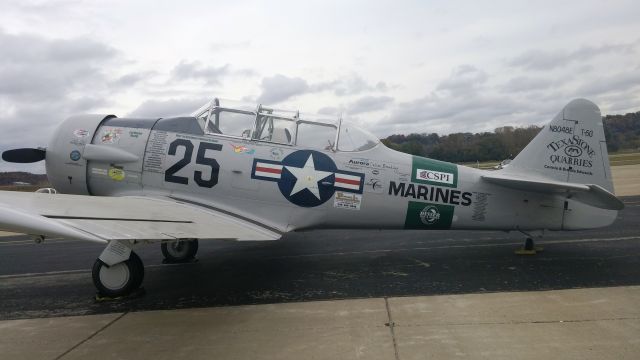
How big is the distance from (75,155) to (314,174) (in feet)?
12.7

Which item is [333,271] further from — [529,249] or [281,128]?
[529,249]

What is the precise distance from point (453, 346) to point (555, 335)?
975mm

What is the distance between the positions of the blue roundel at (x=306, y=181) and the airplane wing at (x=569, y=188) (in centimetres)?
249

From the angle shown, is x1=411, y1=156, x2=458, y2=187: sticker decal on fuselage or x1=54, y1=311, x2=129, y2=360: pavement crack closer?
x1=54, y1=311, x2=129, y2=360: pavement crack

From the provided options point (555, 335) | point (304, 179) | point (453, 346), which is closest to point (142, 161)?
point (304, 179)

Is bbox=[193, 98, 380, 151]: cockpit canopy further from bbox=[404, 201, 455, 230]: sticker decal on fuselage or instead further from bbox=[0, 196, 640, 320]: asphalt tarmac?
bbox=[0, 196, 640, 320]: asphalt tarmac

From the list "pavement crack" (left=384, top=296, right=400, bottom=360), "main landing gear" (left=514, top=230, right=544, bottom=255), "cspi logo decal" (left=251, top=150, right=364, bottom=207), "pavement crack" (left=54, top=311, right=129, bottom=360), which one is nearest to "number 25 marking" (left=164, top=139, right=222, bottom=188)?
"cspi logo decal" (left=251, top=150, right=364, bottom=207)

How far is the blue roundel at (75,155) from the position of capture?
670cm

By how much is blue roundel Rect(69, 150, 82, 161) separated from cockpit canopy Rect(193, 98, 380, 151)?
6.41 ft

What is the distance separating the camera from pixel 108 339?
4086mm

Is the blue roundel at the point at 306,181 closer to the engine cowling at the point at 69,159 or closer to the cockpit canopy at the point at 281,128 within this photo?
the cockpit canopy at the point at 281,128

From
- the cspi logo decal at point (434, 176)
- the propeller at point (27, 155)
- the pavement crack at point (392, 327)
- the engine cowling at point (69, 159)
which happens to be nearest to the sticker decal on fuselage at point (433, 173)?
the cspi logo decal at point (434, 176)

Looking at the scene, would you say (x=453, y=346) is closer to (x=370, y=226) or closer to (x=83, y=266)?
(x=370, y=226)

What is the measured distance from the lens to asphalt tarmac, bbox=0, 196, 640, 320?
5.26 m
